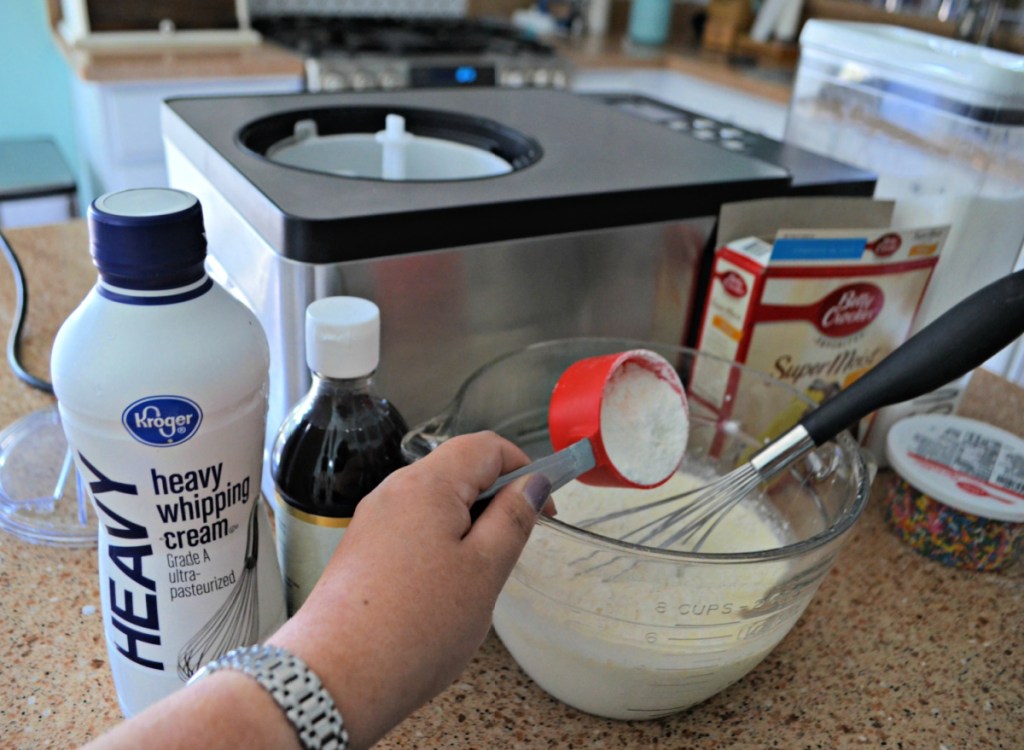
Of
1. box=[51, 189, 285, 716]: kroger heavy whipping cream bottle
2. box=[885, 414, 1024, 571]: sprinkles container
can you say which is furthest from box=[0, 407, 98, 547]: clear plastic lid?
box=[885, 414, 1024, 571]: sprinkles container

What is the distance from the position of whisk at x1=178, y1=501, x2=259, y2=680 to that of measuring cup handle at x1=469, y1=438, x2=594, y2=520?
0.38ft

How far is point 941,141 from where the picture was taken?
640mm

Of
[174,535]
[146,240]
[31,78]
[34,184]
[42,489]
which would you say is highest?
[146,240]

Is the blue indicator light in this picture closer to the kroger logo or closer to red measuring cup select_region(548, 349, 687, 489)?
red measuring cup select_region(548, 349, 687, 489)

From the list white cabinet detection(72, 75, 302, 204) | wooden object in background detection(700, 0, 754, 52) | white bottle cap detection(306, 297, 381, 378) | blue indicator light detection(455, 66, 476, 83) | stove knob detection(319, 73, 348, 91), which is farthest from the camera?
wooden object in background detection(700, 0, 754, 52)

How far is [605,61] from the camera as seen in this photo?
2045 mm

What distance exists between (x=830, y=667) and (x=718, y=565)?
0.52 ft

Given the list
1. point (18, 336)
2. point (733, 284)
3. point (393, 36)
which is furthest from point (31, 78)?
point (733, 284)

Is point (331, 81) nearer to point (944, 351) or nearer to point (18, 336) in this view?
point (18, 336)

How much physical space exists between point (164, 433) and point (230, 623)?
0.39 feet

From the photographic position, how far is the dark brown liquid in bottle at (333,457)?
418 millimetres

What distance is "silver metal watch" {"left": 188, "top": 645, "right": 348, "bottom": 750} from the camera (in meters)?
0.28

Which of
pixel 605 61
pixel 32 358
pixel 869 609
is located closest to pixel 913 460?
pixel 869 609

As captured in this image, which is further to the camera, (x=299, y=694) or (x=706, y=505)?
(x=706, y=505)
